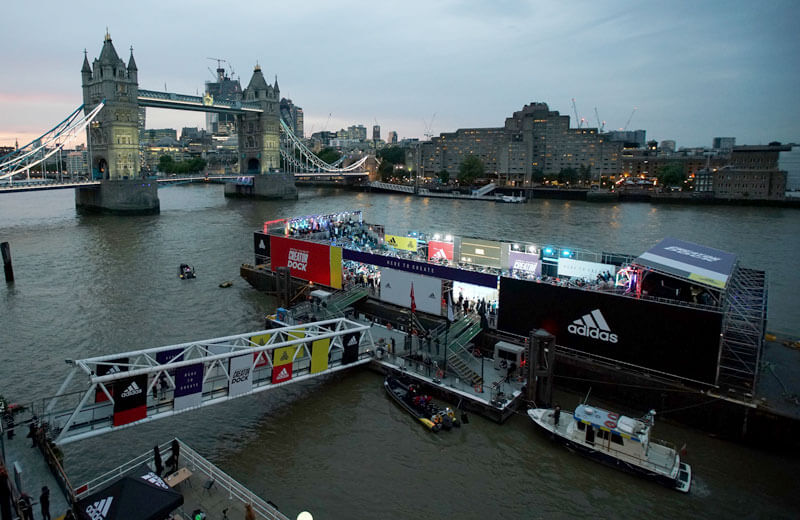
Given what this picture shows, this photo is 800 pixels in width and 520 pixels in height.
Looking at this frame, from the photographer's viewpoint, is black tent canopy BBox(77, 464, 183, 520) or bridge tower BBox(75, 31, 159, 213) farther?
bridge tower BBox(75, 31, 159, 213)

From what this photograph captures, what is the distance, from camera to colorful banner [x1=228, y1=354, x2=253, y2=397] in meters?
14.8

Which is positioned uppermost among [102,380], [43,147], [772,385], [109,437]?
[43,147]

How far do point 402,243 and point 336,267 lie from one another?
374 centimetres

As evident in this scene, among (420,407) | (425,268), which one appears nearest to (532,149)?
(425,268)

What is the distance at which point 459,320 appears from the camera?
20.8 metres

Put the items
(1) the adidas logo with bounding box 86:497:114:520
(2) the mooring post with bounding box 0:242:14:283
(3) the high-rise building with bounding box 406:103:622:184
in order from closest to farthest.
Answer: (1) the adidas logo with bounding box 86:497:114:520, (2) the mooring post with bounding box 0:242:14:283, (3) the high-rise building with bounding box 406:103:622:184

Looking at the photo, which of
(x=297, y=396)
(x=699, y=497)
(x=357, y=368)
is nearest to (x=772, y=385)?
(x=699, y=497)

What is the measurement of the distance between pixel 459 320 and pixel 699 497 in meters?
9.99

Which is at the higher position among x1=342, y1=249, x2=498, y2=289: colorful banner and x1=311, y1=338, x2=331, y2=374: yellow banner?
x1=342, y1=249, x2=498, y2=289: colorful banner

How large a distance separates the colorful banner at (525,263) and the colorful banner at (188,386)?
13008 mm

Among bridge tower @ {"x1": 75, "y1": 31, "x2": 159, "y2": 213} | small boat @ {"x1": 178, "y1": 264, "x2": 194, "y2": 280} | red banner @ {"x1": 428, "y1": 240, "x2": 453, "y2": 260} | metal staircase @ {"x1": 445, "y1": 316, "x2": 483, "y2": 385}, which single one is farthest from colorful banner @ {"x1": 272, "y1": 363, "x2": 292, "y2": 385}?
bridge tower @ {"x1": 75, "y1": 31, "x2": 159, "y2": 213}

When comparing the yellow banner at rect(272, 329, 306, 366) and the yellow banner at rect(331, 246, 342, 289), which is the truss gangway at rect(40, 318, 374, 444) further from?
the yellow banner at rect(331, 246, 342, 289)

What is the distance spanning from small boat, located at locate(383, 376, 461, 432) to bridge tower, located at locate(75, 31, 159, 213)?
2547 inches

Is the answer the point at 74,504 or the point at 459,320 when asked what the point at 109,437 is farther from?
the point at 459,320
